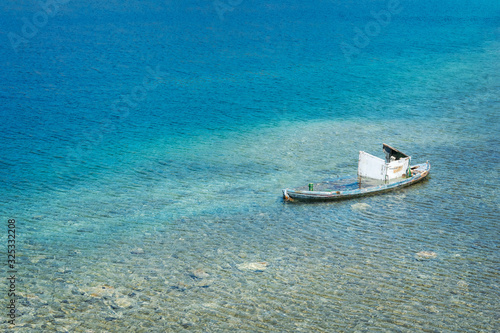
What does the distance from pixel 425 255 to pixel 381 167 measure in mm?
11740

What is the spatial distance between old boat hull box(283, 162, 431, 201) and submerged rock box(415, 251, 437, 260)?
30.6 feet

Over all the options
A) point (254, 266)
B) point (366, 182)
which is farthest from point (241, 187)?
point (254, 266)

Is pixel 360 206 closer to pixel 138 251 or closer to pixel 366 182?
pixel 366 182

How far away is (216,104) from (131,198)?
32.4 metres

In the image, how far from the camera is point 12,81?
273 ft

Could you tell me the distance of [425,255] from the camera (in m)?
37.6

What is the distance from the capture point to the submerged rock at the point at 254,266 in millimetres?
36006

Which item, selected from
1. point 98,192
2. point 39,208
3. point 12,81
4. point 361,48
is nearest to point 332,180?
point 98,192

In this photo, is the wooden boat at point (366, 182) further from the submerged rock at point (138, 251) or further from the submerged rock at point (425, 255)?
the submerged rock at point (138, 251)

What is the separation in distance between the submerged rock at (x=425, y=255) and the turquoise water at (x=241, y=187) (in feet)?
0.97

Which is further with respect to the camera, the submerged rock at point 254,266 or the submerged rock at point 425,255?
the submerged rock at point 425,255

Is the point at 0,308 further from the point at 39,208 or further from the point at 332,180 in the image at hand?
the point at 332,180

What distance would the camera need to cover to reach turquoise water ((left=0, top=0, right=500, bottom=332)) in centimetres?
3222

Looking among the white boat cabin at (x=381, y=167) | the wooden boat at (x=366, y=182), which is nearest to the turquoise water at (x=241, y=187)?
the wooden boat at (x=366, y=182)
